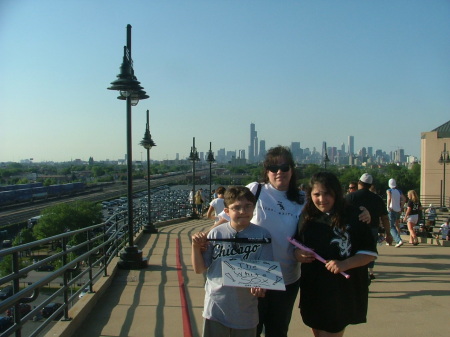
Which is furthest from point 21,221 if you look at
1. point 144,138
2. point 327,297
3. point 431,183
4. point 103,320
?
point 327,297

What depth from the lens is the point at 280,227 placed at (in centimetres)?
328

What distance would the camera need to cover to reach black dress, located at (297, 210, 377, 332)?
3053 mm

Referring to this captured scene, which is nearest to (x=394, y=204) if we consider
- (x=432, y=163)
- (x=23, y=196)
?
(x=432, y=163)

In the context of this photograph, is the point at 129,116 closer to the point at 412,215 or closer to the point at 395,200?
the point at 395,200

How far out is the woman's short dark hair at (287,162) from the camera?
3.48m

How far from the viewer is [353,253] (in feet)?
10.0

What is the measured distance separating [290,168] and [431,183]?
1791 inches

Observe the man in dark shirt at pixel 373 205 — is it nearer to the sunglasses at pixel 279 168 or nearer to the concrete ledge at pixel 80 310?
the sunglasses at pixel 279 168

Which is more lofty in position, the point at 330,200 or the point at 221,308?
the point at 330,200

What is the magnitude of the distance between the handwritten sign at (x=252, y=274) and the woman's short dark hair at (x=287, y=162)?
0.66 meters

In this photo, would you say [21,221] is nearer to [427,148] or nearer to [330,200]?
[427,148]

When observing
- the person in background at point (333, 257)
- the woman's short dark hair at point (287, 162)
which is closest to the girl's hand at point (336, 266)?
the person in background at point (333, 257)

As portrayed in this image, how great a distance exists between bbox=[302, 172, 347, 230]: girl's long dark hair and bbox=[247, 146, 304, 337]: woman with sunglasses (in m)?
0.17

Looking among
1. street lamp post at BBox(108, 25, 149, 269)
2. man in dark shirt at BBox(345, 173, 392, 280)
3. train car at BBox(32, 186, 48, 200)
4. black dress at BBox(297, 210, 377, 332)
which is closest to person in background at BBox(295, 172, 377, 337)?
black dress at BBox(297, 210, 377, 332)
